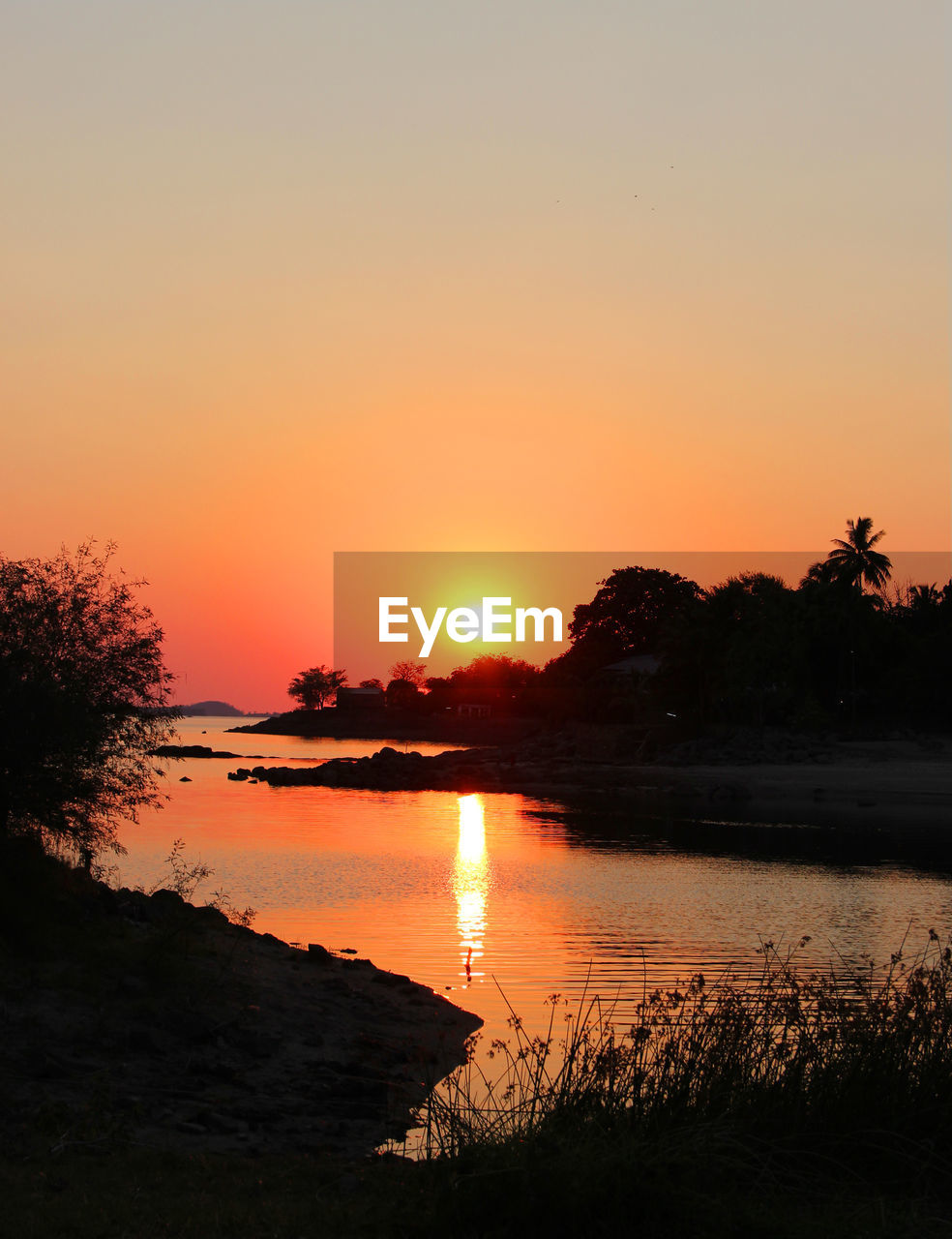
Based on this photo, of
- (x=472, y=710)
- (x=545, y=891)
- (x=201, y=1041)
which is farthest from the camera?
(x=472, y=710)

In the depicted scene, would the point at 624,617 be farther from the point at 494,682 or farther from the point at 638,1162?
the point at 638,1162

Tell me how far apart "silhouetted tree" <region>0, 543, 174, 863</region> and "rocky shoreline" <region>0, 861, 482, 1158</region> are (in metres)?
1.47

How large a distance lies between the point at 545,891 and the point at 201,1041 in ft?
74.2

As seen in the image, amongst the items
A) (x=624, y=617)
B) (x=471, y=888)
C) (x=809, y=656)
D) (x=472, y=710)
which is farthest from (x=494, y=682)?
(x=471, y=888)

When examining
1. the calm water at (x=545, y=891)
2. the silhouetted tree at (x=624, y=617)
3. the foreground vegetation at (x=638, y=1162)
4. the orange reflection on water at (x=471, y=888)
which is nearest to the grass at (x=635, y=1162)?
the foreground vegetation at (x=638, y=1162)

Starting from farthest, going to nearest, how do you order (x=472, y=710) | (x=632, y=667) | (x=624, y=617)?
(x=472, y=710), (x=624, y=617), (x=632, y=667)

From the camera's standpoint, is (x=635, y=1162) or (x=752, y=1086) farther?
(x=752, y=1086)

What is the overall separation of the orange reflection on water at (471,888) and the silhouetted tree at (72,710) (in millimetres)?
7687

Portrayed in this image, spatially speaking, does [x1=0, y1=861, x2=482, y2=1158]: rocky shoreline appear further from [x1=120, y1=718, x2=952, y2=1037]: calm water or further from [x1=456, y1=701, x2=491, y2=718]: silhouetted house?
[x1=456, y1=701, x2=491, y2=718]: silhouetted house

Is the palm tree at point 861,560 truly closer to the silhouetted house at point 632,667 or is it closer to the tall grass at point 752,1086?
the silhouetted house at point 632,667

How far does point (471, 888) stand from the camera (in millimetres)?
36375

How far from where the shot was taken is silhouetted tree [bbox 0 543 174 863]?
17984mm

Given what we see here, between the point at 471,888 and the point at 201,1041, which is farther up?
the point at 201,1041

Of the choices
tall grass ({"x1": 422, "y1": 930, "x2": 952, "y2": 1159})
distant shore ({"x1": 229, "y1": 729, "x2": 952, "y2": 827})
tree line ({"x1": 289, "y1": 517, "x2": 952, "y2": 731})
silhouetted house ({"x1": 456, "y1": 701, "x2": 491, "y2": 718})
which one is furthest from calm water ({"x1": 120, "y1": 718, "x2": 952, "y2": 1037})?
silhouetted house ({"x1": 456, "y1": 701, "x2": 491, "y2": 718})
